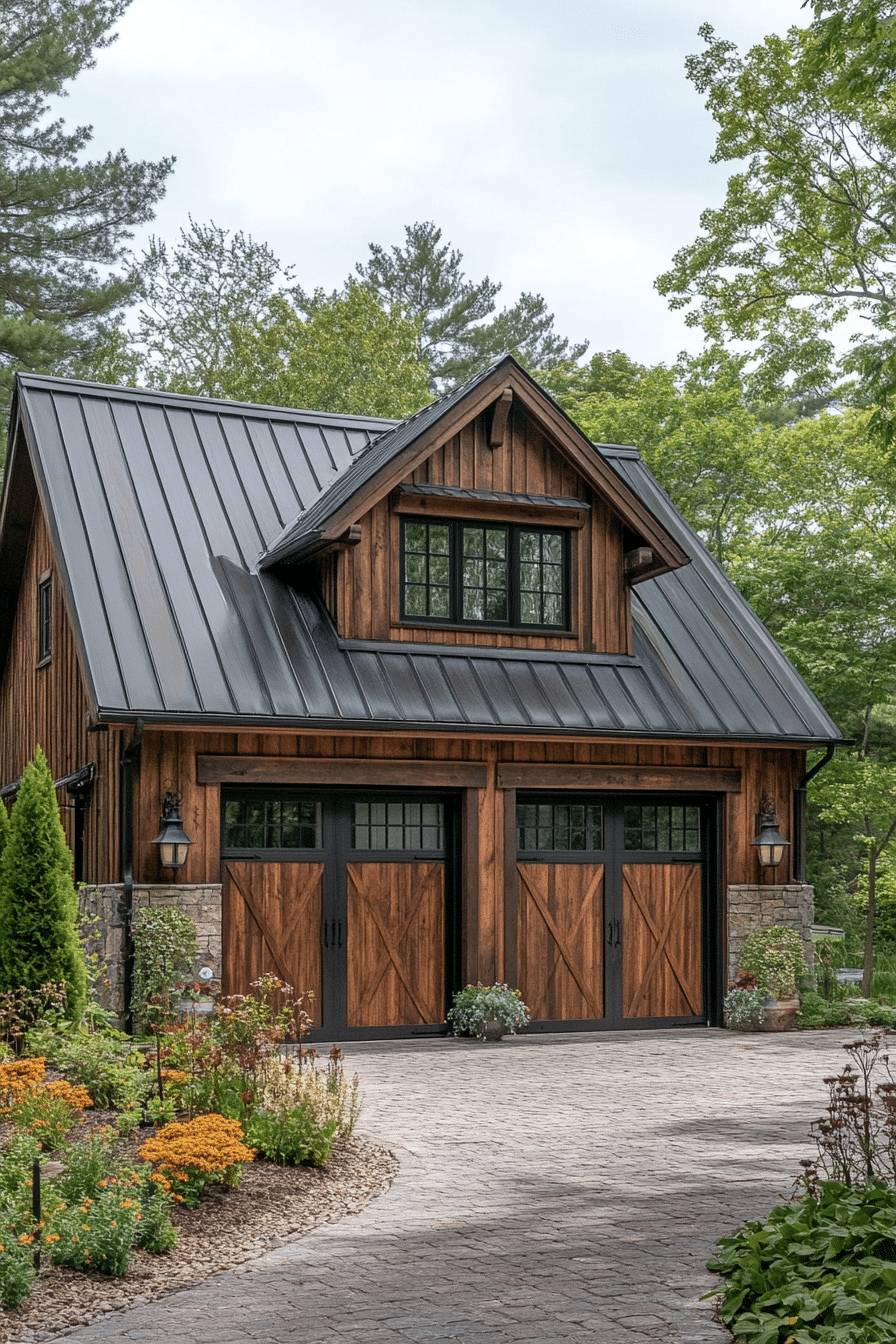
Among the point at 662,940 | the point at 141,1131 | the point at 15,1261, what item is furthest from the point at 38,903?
the point at 662,940

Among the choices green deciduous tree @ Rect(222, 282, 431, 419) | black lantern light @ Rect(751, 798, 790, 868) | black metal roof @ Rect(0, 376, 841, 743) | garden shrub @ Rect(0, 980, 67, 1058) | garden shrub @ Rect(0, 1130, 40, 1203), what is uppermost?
green deciduous tree @ Rect(222, 282, 431, 419)

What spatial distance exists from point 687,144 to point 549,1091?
1424 cm

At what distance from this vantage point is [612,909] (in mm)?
15453

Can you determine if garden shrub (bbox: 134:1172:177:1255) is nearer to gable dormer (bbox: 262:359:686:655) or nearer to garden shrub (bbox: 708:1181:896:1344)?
garden shrub (bbox: 708:1181:896:1344)

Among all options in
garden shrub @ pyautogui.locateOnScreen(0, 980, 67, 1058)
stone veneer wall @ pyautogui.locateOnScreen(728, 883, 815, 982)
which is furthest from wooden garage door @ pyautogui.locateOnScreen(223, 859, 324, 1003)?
stone veneer wall @ pyautogui.locateOnScreen(728, 883, 815, 982)

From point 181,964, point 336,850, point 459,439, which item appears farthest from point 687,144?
point 181,964

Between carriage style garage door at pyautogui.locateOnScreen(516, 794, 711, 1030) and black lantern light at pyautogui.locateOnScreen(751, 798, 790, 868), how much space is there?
1.92ft

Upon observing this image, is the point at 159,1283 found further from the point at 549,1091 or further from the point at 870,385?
the point at 870,385

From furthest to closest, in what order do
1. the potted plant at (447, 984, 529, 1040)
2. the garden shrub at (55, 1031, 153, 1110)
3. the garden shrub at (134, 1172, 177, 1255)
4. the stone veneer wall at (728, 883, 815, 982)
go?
the stone veneer wall at (728, 883, 815, 982) < the potted plant at (447, 984, 529, 1040) < the garden shrub at (55, 1031, 153, 1110) < the garden shrub at (134, 1172, 177, 1255)

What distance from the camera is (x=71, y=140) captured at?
3195 centimetres

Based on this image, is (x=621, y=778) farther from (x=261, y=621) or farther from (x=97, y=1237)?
(x=97, y=1237)

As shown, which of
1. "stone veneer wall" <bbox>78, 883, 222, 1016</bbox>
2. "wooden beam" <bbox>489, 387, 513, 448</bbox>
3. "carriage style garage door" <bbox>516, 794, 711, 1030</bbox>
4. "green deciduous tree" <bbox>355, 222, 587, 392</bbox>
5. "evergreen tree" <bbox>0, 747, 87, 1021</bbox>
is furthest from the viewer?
"green deciduous tree" <bbox>355, 222, 587, 392</bbox>

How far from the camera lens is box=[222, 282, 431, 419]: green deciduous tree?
107 ft

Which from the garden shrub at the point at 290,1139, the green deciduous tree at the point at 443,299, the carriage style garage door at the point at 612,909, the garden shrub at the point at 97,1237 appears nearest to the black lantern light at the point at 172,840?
the carriage style garage door at the point at 612,909
